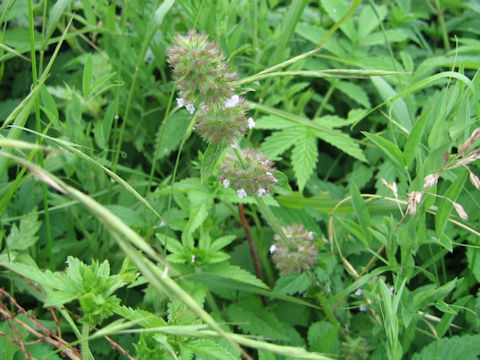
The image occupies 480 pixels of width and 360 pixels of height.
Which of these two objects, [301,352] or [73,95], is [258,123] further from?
[301,352]

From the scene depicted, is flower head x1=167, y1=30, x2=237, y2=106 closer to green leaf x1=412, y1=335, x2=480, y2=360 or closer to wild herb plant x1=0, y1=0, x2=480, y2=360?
wild herb plant x1=0, y1=0, x2=480, y2=360

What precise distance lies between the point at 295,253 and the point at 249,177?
0.34 m

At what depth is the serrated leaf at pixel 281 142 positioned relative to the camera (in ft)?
6.56

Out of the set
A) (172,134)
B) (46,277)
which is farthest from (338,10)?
(46,277)

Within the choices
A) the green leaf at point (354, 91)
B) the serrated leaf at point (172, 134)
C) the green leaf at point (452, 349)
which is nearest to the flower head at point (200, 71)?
the serrated leaf at point (172, 134)

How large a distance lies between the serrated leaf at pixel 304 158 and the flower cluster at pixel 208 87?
0.59 metres

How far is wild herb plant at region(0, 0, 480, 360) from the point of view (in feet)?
4.20

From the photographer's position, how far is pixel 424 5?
2.94m

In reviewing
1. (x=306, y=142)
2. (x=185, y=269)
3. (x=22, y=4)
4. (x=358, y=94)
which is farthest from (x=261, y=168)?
(x=22, y=4)

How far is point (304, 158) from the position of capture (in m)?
1.96

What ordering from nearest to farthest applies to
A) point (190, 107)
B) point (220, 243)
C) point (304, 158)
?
point (190, 107) → point (220, 243) → point (304, 158)

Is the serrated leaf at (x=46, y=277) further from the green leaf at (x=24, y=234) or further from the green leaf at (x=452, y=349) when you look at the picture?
the green leaf at (x=452, y=349)

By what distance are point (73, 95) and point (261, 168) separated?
0.87 m

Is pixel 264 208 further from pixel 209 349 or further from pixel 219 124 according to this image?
pixel 209 349
